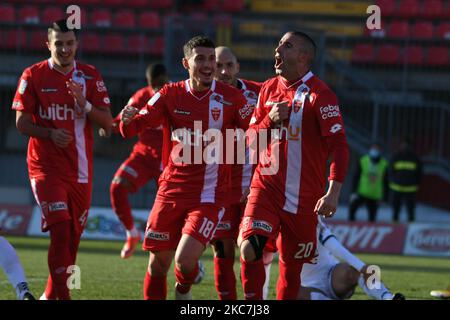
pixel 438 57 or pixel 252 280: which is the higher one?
pixel 438 57

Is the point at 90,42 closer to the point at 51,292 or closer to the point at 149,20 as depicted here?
the point at 149,20

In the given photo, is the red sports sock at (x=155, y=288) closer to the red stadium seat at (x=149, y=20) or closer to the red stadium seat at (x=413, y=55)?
the red stadium seat at (x=413, y=55)

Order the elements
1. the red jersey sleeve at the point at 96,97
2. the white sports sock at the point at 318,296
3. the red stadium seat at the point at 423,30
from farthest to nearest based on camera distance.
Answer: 1. the red stadium seat at the point at 423,30
2. the white sports sock at the point at 318,296
3. the red jersey sleeve at the point at 96,97

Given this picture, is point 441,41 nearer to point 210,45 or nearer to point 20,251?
point 20,251

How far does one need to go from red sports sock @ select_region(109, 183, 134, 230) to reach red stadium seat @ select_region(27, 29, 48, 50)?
861 centimetres

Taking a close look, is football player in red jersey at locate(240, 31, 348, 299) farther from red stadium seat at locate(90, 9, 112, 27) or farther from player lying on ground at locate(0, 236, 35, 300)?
red stadium seat at locate(90, 9, 112, 27)

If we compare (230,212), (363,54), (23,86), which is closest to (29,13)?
(363,54)

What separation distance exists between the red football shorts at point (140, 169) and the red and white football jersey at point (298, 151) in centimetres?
497

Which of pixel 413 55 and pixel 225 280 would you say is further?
pixel 413 55

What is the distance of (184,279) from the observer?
305 inches

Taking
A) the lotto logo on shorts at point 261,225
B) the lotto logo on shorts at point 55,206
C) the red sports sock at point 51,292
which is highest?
the lotto logo on shorts at point 261,225

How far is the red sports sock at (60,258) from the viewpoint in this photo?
7938 mm

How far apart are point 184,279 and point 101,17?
646 inches

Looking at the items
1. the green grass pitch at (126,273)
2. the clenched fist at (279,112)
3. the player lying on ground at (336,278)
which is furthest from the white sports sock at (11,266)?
the player lying on ground at (336,278)
